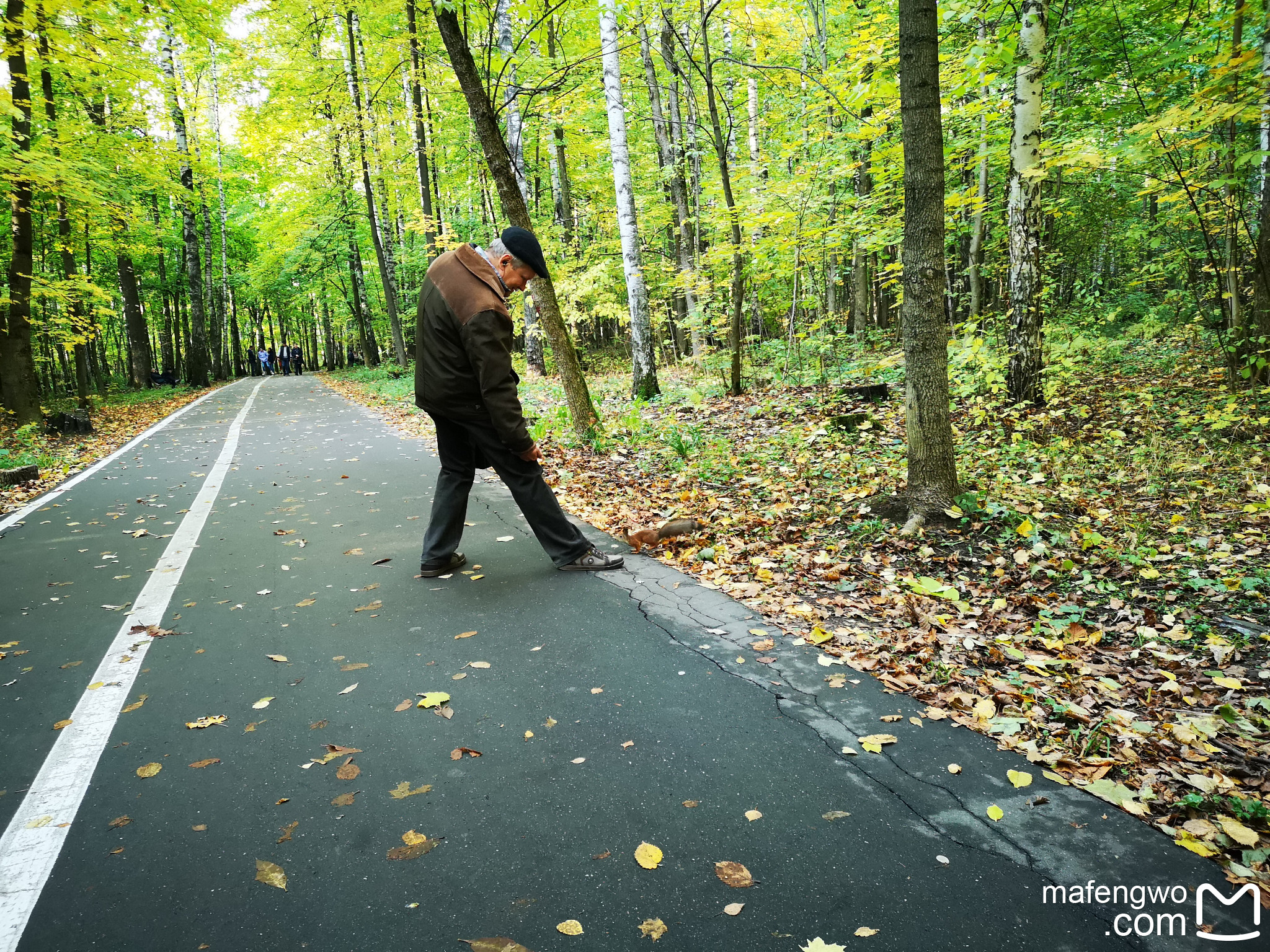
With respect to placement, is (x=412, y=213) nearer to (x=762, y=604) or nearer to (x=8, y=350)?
(x=8, y=350)

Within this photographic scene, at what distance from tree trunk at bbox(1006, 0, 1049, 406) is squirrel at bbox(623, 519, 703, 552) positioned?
5.10 metres

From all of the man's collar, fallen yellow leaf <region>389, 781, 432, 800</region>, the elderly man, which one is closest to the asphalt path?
fallen yellow leaf <region>389, 781, 432, 800</region>

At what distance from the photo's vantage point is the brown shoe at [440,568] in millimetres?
4945

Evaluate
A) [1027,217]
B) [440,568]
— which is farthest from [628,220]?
[440,568]

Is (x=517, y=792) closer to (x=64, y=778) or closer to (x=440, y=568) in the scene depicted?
(x=64, y=778)

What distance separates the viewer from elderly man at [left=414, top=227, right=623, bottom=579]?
435 cm

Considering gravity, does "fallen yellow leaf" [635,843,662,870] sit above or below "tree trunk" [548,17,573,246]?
below

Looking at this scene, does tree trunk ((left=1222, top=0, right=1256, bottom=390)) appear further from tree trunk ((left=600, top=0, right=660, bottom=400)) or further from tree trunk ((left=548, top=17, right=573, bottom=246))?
tree trunk ((left=548, top=17, right=573, bottom=246))

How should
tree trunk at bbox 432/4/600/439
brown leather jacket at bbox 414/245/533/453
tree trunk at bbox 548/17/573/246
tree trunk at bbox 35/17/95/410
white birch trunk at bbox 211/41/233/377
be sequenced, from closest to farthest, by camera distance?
1. brown leather jacket at bbox 414/245/533/453
2. tree trunk at bbox 432/4/600/439
3. tree trunk at bbox 35/17/95/410
4. tree trunk at bbox 548/17/573/246
5. white birch trunk at bbox 211/41/233/377

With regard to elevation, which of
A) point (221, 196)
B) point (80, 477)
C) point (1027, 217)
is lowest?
point (80, 477)

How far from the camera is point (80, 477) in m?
9.21

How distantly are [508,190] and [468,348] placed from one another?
5.28 metres

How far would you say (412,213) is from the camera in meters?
19.6

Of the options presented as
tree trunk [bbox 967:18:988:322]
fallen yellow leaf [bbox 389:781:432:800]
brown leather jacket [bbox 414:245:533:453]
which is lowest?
fallen yellow leaf [bbox 389:781:432:800]
